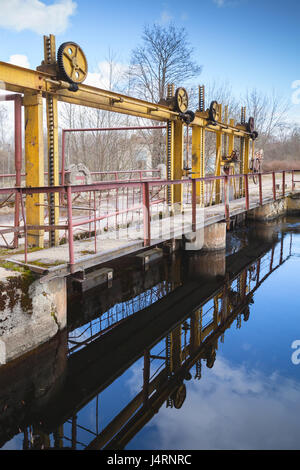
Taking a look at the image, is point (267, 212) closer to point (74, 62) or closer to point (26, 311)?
point (74, 62)

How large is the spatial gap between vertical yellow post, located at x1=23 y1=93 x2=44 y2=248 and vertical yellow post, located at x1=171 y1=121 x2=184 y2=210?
496cm

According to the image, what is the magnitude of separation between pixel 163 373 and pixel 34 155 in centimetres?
395

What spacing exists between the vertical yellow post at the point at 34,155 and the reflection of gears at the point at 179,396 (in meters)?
3.21

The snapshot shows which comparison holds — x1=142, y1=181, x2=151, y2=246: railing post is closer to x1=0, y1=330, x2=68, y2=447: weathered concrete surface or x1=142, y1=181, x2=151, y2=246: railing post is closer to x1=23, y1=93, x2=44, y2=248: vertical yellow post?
x1=23, y1=93, x2=44, y2=248: vertical yellow post

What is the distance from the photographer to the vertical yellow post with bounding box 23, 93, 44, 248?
6.21 m

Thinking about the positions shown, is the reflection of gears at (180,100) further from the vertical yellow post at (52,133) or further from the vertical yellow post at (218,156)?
the vertical yellow post at (52,133)

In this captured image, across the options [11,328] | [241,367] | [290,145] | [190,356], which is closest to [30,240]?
[11,328]

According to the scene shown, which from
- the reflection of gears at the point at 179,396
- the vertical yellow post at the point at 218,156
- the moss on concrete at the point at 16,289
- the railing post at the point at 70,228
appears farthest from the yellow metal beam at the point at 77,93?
the reflection of gears at the point at 179,396

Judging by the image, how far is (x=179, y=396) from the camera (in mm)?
4855

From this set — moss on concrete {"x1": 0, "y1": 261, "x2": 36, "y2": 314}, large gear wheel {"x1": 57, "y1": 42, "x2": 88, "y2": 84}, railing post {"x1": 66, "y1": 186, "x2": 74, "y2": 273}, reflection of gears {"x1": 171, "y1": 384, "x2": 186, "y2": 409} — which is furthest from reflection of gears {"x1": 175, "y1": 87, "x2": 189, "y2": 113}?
reflection of gears {"x1": 171, "y1": 384, "x2": 186, "y2": 409}

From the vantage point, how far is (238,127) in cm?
1631

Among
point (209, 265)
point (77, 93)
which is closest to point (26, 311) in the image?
point (77, 93)

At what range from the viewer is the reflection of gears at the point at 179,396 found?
4.69m
